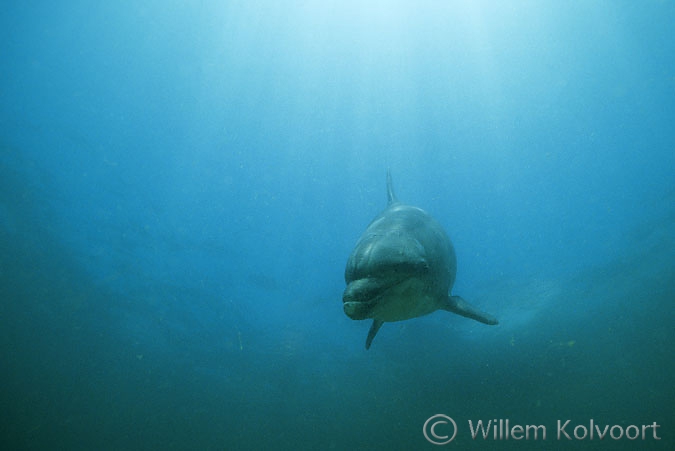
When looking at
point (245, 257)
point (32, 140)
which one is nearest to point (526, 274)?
point (245, 257)

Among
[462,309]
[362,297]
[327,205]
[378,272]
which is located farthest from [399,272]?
[327,205]

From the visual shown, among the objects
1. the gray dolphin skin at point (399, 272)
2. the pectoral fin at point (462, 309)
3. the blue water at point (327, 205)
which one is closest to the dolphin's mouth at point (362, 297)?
the gray dolphin skin at point (399, 272)

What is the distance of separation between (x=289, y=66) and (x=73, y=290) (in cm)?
1784

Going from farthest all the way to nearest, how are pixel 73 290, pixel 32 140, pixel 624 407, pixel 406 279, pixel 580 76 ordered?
pixel 73 290, pixel 32 140, pixel 580 76, pixel 624 407, pixel 406 279

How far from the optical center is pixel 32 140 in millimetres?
16859

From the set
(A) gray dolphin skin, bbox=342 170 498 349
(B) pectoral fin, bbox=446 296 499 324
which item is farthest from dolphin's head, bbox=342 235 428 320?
(B) pectoral fin, bbox=446 296 499 324

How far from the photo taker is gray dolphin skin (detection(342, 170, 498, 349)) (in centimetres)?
423

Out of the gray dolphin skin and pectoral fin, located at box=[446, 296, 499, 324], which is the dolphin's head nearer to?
the gray dolphin skin

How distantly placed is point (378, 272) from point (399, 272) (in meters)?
0.31

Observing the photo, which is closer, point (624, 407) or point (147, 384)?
point (624, 407)

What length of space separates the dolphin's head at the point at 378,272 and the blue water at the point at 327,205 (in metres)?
10.7

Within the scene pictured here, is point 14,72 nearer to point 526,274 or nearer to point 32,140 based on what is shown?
point 32,140

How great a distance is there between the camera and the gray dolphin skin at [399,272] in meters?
4.23

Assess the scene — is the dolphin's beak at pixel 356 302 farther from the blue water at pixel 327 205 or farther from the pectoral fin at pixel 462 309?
the blue water at pixel 327 205
